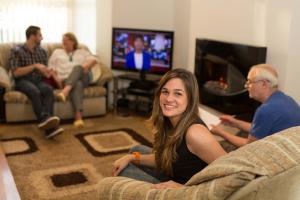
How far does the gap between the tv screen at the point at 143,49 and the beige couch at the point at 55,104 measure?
0.30m

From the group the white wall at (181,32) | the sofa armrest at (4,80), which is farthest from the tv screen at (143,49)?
the sofa armrest at (4,80)

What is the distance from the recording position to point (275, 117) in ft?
6.79

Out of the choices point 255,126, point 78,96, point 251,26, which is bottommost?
point 78,96

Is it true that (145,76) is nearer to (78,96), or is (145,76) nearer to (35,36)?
(78,96)

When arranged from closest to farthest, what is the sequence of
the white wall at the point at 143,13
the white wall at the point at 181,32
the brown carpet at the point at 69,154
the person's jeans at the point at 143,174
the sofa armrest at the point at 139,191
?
the sofa armrest at the point at 139,191, the person's jeans at the point at 143,174, the brown carpet at the point at 69,154, the white wall at the point at 181,32, the white wall at the point at 143,13

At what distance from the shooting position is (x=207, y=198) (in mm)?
1062

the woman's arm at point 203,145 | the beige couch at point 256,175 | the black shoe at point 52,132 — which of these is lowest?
the black shoe at point 52,132

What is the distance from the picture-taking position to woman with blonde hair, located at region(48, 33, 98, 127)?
439 cm

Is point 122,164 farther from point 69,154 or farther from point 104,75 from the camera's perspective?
point 104,75

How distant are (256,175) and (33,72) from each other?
376 cm

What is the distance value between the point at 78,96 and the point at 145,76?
1.01m

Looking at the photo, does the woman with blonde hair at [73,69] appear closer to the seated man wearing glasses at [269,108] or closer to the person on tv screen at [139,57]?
the person on tv screen at [139,57]

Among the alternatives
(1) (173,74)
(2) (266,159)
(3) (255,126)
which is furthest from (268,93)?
(2) (266,159)

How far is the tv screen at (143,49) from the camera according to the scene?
4.68 m
